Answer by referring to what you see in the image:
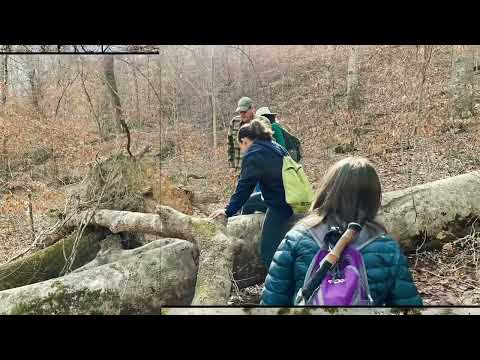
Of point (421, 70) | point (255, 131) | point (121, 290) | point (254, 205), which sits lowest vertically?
point (121, 290)

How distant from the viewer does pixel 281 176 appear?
15.1ft

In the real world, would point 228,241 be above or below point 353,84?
below

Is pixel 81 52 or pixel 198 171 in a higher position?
pixel 81 52

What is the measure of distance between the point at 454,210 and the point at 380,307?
1.36 metres

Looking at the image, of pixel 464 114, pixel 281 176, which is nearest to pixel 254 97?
pixel 281 176

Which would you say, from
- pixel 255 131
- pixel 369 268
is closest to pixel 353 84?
pixel 255 131

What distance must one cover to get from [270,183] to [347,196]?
0.71m

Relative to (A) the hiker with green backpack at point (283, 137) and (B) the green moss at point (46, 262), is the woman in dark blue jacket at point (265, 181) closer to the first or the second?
(A) the hiker with green backpack at point (283, 137)

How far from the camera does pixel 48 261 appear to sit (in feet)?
18.1

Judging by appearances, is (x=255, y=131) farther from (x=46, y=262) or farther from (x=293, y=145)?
(x=46, y=262)

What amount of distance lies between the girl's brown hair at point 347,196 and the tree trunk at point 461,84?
3.55 ft

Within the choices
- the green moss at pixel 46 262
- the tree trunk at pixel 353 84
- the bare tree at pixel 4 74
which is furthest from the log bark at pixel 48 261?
the tree trunk at pixel 353 84

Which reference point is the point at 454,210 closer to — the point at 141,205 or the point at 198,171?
the point at 198,171

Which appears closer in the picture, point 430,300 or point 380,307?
point 380,307
